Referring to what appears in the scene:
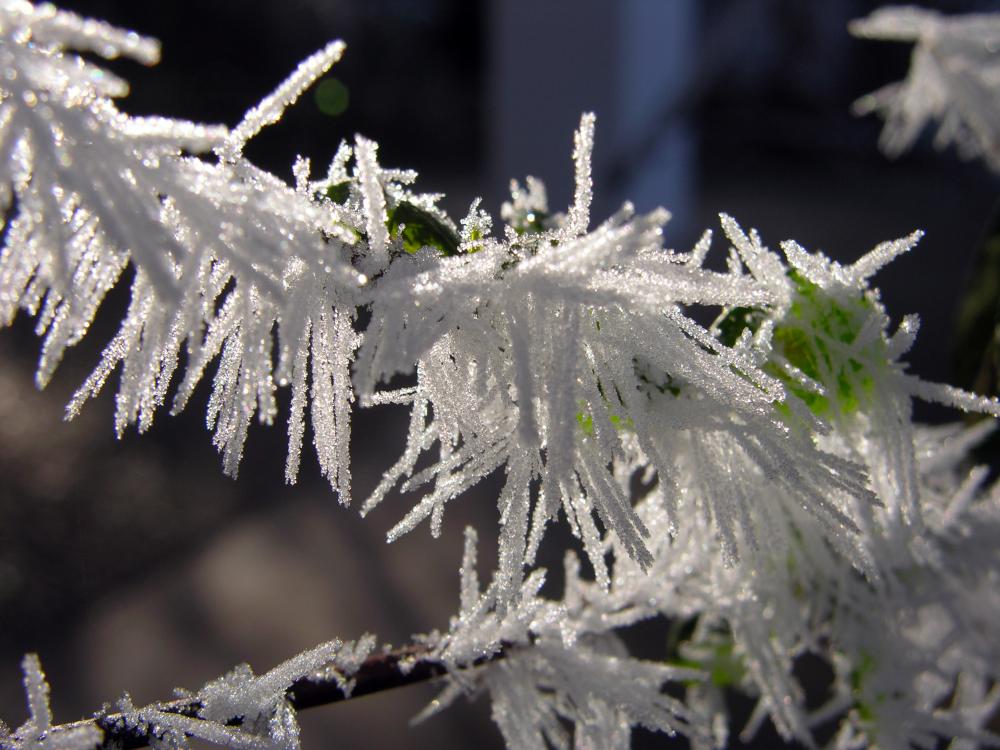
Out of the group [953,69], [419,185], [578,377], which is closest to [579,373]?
[578,377]

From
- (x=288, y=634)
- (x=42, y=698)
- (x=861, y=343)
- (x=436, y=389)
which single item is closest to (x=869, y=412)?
(x=861, y=343)

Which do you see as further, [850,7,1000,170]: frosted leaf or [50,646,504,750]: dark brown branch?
[850,7,1000,170]: frosted leaf

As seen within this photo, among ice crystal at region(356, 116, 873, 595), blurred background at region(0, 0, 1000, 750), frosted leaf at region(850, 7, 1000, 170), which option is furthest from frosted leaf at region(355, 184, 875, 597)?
frosted leaf at region(850, 7, 1000, 170)

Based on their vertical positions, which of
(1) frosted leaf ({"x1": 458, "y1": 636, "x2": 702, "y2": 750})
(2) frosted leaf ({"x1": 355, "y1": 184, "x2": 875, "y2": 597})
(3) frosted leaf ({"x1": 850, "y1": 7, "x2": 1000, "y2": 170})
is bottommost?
(1) frosted leaf ({"x1": 458, "y1": 636, "x2": 702, "y2": 750})

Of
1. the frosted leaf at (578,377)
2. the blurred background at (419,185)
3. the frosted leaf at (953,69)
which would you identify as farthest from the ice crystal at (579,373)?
the frosted leaf at (953,69)

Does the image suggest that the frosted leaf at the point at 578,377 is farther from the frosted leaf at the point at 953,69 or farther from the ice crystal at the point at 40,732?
the frosted leaf at the point at 953,69

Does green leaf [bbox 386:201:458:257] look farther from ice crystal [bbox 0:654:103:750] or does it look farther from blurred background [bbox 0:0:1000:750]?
blurred background [bbox 0:0:1000:750]

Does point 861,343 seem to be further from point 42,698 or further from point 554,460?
point 42,698
